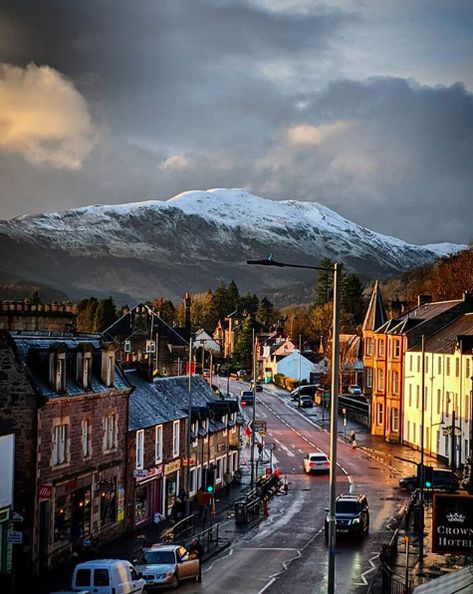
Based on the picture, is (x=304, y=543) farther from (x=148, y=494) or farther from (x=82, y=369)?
(x=82, y=369)

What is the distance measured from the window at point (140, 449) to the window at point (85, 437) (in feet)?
22.2

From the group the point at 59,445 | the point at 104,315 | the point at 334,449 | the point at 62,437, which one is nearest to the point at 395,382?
the point at 62,437

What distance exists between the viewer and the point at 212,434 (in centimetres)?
6481

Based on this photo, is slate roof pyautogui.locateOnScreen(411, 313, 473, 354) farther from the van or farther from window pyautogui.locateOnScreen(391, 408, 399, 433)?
the van

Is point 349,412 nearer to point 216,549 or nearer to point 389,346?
point 389,346

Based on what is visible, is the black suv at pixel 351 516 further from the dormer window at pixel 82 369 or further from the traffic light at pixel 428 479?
the dormer window at pixel 82 369

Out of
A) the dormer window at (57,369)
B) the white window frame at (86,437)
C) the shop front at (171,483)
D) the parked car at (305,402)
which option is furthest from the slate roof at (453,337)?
the dormer window at (57,369)

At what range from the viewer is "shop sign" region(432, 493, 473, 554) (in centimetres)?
3241

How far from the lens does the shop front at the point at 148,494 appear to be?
166 feet

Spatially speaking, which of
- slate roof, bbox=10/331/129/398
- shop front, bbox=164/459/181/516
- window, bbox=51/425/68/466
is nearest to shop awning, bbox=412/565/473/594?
window, bbox=51/425/68/466

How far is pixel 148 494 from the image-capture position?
52.6 m

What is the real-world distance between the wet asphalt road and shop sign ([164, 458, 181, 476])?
6088 mm

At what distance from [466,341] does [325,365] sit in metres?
83.9

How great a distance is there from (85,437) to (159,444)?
10.8 metres
